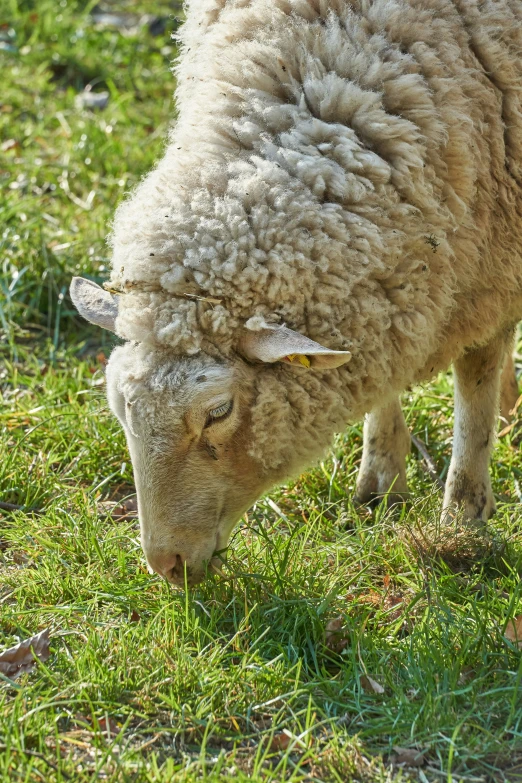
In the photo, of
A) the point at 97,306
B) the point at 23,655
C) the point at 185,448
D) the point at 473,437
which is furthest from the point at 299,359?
the point at 473,437

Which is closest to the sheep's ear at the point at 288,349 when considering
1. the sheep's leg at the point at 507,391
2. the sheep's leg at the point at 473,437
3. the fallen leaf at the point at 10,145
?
Result: the sheep's leg at the point at 473,437

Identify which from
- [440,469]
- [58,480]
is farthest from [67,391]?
[440,469]

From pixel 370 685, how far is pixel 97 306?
1387mm

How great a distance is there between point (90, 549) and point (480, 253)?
160cm

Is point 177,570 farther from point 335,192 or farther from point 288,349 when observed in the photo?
point 335,192

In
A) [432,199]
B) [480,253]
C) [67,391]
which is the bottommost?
[67,391]

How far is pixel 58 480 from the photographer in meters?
3.94

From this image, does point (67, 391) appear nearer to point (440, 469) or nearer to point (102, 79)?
point (440, 469)

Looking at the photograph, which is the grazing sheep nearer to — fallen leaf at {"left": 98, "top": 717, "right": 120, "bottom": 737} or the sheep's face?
the sheep's face

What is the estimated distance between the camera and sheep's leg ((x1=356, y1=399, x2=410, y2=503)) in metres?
3.95

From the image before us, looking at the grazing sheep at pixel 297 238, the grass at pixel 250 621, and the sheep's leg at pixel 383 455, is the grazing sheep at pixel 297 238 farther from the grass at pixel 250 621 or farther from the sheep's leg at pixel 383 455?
the sheep's leg at pixel 383 455

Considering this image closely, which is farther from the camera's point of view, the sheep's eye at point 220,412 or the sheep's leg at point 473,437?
the sheep's leg at point 473,437

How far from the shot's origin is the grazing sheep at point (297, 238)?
277 cm

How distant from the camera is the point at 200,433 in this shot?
286 centimetres
